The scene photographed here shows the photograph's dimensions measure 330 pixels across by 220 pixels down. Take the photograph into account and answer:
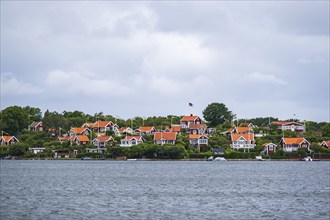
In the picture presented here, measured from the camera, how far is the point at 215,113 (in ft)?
467

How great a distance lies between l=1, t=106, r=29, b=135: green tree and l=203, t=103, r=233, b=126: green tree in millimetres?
42880

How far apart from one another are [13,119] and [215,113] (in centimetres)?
4716

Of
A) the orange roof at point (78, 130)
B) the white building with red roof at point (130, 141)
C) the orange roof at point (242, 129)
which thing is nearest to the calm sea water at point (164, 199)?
the white building with red roof at point (130, 141)

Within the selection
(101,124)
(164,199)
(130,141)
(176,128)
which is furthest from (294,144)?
(164,199)

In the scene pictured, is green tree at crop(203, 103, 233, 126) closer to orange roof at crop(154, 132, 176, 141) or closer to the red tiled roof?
orange roof at crop(154, 132, 176, 141)

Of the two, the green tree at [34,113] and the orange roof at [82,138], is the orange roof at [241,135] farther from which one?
the green tree at [34,113]

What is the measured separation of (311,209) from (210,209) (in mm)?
6754

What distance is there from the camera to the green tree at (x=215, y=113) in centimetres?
14225

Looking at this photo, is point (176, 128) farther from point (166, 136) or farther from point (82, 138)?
point (82, 138)

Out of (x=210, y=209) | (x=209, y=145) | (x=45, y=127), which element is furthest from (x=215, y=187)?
(x=45, y=127)

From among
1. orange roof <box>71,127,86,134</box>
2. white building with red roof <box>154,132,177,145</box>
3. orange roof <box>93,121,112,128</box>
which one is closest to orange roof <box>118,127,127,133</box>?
orange roof <box>93,121,112,128</box>

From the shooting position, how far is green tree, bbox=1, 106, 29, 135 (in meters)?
136

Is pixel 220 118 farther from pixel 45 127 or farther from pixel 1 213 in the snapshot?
pixel 1 213

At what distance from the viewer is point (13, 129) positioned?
456 feet
